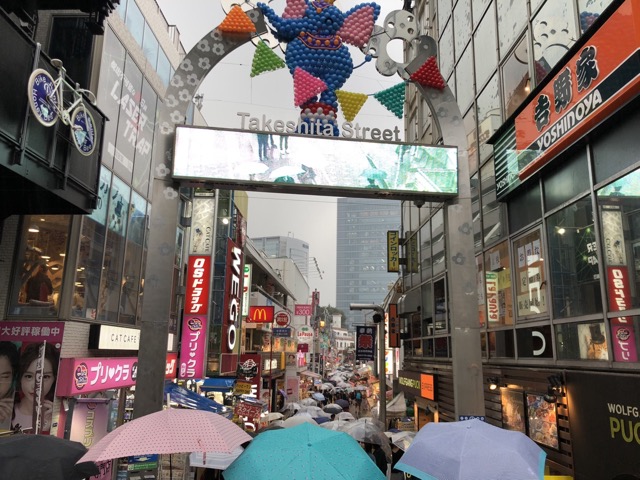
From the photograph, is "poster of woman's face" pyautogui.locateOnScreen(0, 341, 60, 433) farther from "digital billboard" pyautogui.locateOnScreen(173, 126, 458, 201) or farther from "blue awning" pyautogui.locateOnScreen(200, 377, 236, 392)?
"blue awning" pyautogui.locateOnScreen(200, 377, 236, 392)

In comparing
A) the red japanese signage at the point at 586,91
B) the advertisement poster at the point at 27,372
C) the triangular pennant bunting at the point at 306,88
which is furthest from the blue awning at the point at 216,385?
the red japanese signage at the point at 586,91

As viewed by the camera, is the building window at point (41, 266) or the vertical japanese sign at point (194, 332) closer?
the building window at point (41, 266)

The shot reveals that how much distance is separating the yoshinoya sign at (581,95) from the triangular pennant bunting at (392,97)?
2.60 m

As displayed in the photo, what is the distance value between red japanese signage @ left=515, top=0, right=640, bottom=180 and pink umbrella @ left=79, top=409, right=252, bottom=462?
6848mm

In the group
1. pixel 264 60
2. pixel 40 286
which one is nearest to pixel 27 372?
pixel 40 286

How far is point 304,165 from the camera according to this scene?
1016 centimetres

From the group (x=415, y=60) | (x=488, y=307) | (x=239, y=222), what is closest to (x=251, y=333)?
(x=239, y=222)

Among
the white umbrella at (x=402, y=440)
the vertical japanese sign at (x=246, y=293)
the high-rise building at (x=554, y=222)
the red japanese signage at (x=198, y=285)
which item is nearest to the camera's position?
the high-rise building at (x=554, y=222)

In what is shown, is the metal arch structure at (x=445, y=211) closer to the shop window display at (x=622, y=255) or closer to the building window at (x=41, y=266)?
the shop window display at (x=622, y=255)

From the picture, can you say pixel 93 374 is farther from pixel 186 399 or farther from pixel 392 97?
pixel 392 97

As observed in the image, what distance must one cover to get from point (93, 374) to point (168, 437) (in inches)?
329

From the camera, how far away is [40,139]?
887 centimetres

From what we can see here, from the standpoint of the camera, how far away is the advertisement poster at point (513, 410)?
1070cm

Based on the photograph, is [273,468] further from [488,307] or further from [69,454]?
[488,307]
